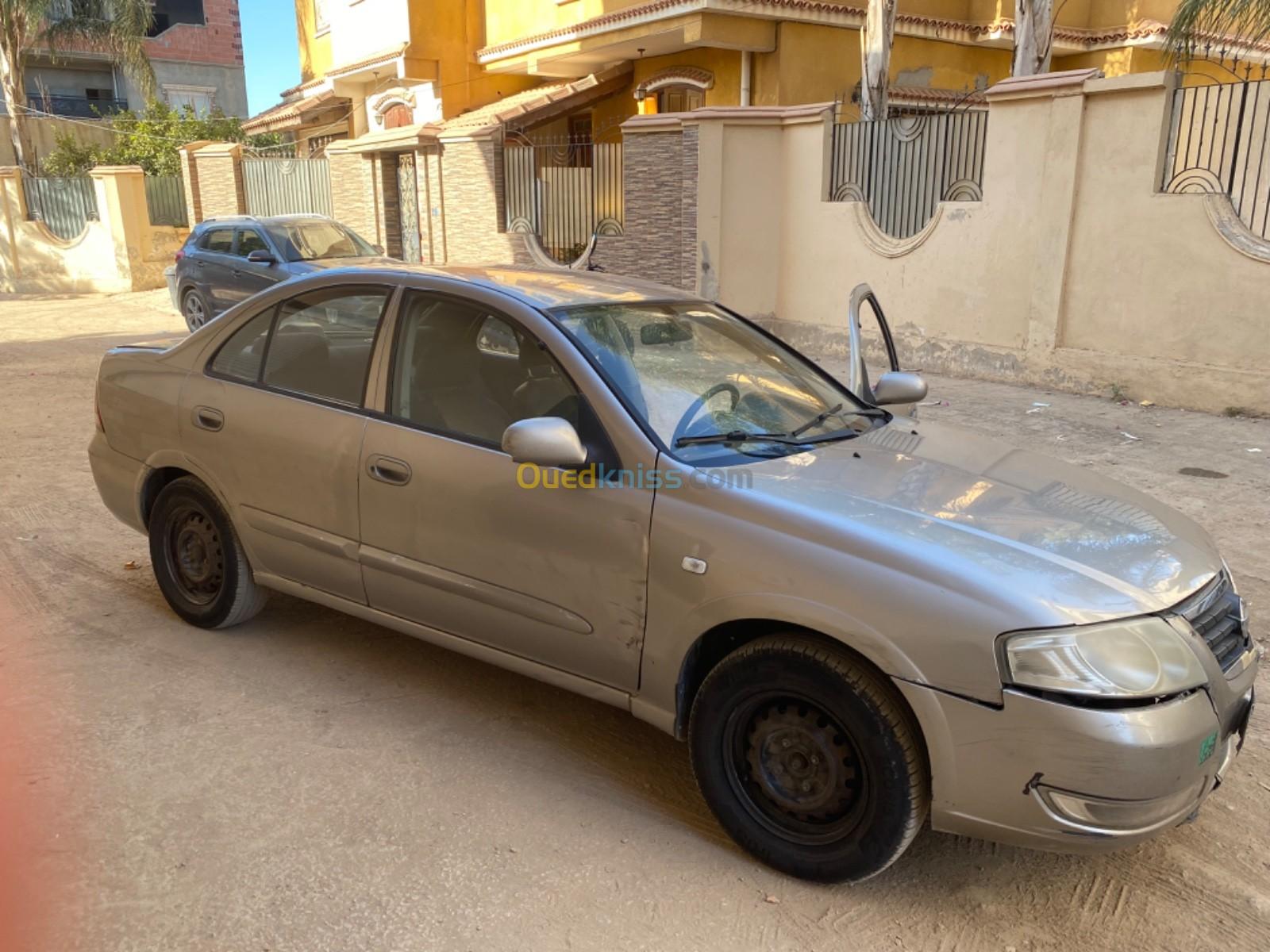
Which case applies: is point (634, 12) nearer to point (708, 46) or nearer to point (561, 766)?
point (708, 46)

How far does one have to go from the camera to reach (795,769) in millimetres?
2896

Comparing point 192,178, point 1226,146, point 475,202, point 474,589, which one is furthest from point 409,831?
point 192,178

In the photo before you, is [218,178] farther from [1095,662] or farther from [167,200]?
[1095,662]

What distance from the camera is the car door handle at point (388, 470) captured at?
12.0 feet

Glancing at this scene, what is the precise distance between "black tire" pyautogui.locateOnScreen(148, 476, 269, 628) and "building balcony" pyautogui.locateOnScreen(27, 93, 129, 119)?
34.9m

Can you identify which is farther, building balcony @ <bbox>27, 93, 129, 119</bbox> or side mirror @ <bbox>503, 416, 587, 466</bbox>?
building balcony @ <bbox>27, 93, 129, 119</bbox>

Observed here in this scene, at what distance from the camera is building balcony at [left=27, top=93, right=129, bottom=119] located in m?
34.2

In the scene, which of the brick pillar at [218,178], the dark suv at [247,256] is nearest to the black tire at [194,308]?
the dark suv at [247,256]

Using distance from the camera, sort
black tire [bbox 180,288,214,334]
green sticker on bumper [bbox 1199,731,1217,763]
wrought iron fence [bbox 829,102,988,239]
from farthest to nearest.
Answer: black tire [bbox 180,288,214,334] < wrought iron fence [bbox 829,102,988,239] < green sticker on bumper [bbox 1199,731,1217,763]

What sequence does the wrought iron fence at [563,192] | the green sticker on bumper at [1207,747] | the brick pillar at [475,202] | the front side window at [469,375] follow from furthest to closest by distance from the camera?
the brick pillar at [475,202] < the wrought iron fence at [563,192] < the front side window at [469,375] < the green sticker on bumper at [1207,747]

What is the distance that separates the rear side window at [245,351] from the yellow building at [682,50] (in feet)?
41.6

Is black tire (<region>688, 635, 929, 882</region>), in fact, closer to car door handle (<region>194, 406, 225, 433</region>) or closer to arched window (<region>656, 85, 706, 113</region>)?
car door handle (<region>194, 406, 225, 433</region>)

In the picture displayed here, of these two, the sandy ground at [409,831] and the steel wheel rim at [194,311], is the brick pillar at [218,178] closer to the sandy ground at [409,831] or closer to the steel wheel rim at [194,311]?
the steel wheel rim at [194,311]

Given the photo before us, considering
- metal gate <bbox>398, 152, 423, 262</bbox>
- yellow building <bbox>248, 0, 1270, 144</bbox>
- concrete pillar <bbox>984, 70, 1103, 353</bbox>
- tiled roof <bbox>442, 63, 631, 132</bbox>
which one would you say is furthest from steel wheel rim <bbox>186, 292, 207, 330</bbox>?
concrete pillar <bbox>984, 70, 1103, 353</bbox>
